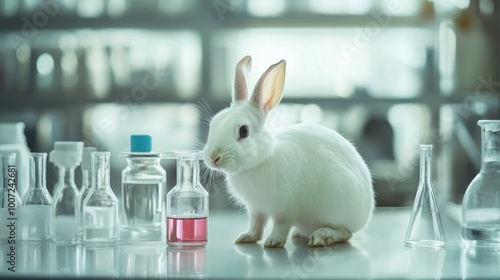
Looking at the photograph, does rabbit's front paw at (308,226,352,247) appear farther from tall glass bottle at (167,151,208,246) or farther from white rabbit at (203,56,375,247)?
tall glass bottle at (167,151,208,246)

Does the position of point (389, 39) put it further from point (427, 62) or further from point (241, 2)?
point (241, 2)

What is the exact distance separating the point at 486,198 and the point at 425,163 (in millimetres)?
139

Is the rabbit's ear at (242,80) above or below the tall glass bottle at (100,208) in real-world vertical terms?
above

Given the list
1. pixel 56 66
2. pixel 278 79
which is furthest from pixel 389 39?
pixel 278 79

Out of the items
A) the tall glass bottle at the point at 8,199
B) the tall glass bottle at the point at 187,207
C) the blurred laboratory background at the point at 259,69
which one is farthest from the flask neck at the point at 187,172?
the blurred laboratory background at the point at 259,69

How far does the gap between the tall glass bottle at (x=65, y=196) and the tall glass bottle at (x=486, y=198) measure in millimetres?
835

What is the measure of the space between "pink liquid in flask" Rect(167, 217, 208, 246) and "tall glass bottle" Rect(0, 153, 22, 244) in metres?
0.35

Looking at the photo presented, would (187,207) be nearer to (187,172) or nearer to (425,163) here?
(187,172)

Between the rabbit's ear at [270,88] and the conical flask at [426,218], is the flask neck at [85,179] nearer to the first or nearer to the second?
the rabbit's ear at [270,88]

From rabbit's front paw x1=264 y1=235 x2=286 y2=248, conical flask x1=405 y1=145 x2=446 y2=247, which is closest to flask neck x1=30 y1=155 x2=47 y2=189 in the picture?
rabbit's front paw x1=264 y1=235 x2=286 y2=248

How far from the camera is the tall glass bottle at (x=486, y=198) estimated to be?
139 centimetres

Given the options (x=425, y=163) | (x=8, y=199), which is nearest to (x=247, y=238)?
(x=425, y=163)

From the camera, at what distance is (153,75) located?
2.88 m

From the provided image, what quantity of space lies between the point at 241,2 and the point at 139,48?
0.47 meters
